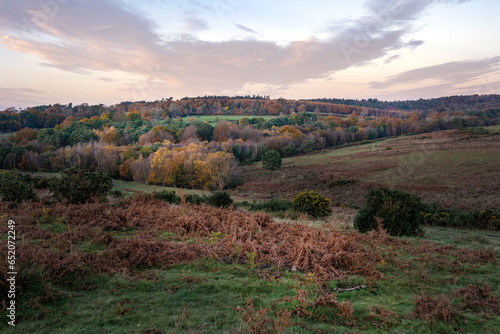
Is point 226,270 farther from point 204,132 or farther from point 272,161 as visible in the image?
point 204,132

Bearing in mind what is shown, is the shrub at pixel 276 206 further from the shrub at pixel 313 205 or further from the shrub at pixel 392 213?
the shrub at pixel 392 213

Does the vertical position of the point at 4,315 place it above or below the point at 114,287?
above

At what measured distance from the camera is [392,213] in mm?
13414

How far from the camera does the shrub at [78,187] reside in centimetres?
1541

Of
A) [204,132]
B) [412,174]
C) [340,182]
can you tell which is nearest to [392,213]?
[340,182]

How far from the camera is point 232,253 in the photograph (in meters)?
8.52

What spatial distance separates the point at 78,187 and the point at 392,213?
16.5 m

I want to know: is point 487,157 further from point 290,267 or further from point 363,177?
point 290,267

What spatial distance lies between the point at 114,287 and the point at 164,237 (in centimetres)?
407

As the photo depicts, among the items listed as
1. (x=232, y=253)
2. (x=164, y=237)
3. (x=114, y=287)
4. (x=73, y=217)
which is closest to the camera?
(x=114, y=287)

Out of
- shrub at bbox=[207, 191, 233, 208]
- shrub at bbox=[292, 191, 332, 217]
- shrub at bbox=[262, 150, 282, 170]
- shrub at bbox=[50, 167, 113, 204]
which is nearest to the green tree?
shrub at bbox=[262, 150, 282, 170]

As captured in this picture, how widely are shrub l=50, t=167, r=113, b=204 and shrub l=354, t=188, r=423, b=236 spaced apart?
14.6 m

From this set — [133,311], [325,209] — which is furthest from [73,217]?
[325,209]

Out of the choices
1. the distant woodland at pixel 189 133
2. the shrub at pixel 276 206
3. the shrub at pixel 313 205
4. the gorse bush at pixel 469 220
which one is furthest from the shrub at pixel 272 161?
the gorse bush at pixel 469 220
